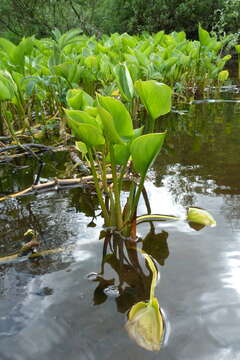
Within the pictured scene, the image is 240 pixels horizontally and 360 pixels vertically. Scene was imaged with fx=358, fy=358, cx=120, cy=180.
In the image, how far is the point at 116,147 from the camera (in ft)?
3.15

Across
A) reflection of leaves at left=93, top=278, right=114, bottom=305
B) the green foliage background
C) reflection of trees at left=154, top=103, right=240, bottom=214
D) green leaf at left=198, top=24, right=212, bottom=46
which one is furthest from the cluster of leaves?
the green foliage background

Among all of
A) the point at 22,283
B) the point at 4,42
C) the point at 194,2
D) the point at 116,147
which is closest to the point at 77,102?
the point at 116,147

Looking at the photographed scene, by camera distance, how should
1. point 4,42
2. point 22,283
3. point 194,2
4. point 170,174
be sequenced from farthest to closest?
point 194,2, point 4,42, point 170,174, point 22,283

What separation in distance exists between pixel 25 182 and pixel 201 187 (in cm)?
73

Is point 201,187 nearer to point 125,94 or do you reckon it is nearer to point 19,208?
point 125,94

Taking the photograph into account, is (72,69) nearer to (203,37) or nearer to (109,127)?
(109,127)

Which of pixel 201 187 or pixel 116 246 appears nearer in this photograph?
pixel 116 246

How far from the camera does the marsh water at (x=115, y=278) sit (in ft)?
2.24

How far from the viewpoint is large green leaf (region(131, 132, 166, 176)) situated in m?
Answer: 0.80

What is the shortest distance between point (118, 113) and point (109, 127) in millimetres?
61

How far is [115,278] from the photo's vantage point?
0.87m

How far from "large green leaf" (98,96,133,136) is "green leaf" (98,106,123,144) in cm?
4

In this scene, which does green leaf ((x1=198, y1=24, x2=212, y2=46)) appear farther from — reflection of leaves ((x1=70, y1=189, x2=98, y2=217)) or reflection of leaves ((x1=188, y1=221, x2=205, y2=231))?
reflection of leaves ((x1=188, y1=221, x2=205, y2=231))

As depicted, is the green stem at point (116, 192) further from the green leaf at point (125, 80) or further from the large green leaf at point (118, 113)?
the green leaf at point (125, 80)
